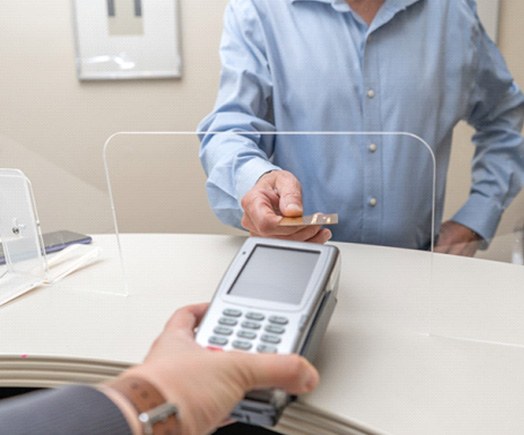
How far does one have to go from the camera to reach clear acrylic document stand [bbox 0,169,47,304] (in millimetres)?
Result: 713

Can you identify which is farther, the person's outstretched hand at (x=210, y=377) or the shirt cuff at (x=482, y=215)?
the shirt cuff at (x=482, y=215)

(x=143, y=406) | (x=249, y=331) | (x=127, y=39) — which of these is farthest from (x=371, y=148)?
(x=127, y=39)

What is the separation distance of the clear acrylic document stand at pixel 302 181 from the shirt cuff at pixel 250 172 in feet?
0.06

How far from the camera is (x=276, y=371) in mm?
390

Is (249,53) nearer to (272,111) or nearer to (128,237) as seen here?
(272,111)

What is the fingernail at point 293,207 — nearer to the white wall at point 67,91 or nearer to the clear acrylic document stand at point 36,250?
the clear acrylic document stand at point 36,250

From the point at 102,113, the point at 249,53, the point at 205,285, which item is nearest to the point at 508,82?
the point at 249,53

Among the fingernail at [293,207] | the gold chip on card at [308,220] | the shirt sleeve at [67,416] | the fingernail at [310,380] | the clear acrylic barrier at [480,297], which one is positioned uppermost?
the fingernail at [293,207]

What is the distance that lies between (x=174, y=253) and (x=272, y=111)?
250 mm

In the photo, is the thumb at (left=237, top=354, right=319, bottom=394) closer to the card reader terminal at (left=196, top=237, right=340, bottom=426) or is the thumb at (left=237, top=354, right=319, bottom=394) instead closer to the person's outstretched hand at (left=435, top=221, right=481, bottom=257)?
the card reader terminal at (left=196, top=237, right=340, bottom=426)

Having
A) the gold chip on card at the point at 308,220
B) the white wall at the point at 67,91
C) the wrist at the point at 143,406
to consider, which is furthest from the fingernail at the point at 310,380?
the white wall at the point at 67,91

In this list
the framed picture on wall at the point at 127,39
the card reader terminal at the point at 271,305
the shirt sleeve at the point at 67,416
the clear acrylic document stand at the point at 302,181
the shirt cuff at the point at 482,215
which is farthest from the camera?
the framed picture on wall at the point at 127,39

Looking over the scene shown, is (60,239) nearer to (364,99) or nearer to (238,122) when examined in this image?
(238,122)

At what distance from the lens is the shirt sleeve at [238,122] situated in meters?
0.69
